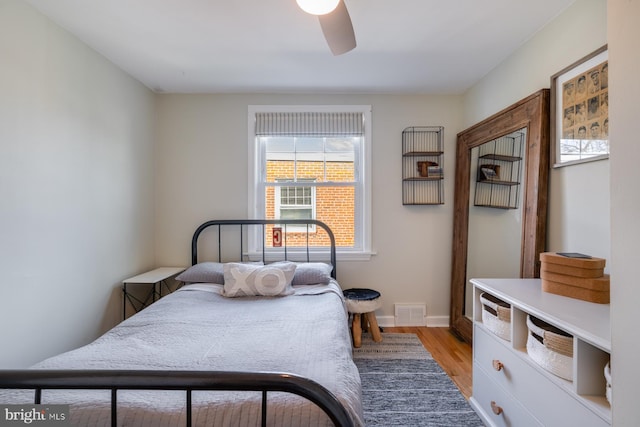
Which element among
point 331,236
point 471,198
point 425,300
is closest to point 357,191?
point 331,236

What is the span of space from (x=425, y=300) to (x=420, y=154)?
151 centimetres

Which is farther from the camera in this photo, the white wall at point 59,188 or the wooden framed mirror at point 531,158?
the wooden framed mirror at point 531,158

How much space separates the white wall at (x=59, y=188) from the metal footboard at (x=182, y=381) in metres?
1.27

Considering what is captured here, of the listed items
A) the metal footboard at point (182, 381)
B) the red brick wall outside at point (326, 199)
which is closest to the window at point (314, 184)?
the red brick wall outside at point (326, 199)

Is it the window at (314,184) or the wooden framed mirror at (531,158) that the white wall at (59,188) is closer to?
the window at (314,184)

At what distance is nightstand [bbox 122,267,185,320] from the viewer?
2.41 meters

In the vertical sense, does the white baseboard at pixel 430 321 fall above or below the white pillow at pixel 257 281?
below

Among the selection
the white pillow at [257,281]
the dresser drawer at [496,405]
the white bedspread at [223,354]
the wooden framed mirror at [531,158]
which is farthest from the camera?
the white pillow at [257,281]

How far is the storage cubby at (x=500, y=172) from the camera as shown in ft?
6.64

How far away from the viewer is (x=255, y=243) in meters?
2.97

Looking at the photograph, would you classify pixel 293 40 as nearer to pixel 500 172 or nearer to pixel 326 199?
pixel 326 199

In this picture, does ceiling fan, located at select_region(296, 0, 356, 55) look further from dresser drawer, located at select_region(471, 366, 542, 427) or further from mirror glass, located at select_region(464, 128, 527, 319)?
dresser drawer, located at select_region(471, 366, 542, 427)

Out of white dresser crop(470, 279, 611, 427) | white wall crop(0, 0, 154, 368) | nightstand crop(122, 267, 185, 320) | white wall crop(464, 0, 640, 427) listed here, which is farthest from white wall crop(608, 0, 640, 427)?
nightstand crop(122, 267, 185, 320)

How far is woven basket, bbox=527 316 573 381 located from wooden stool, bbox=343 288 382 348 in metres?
1.37
